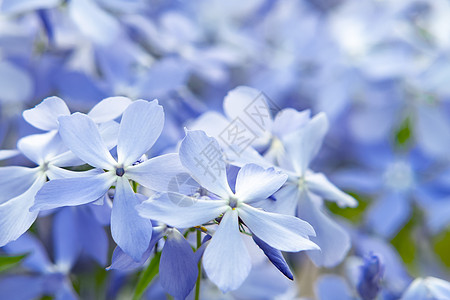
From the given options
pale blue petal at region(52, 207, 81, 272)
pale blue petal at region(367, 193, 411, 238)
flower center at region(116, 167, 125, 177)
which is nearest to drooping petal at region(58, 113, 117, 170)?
flower center at region(116, 167, 125, 177)

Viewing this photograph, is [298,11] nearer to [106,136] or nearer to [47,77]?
[47,77]

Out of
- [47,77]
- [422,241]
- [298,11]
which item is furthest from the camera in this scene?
[298,11]

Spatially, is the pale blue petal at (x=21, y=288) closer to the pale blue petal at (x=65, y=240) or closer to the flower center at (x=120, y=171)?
the pale blue petal at (x=65, y=240)

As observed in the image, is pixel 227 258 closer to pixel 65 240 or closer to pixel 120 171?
pixel 120 171

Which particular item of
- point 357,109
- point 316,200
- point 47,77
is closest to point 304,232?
point 316,200

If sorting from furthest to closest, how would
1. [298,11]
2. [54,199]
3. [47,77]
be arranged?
[298,11] → [47,77] → [54,199]

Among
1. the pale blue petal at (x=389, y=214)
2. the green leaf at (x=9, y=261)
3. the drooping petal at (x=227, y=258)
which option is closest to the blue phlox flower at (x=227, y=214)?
the drooping petal at (x=227, y=258)

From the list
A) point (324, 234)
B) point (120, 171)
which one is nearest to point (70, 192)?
point (120, 171)
